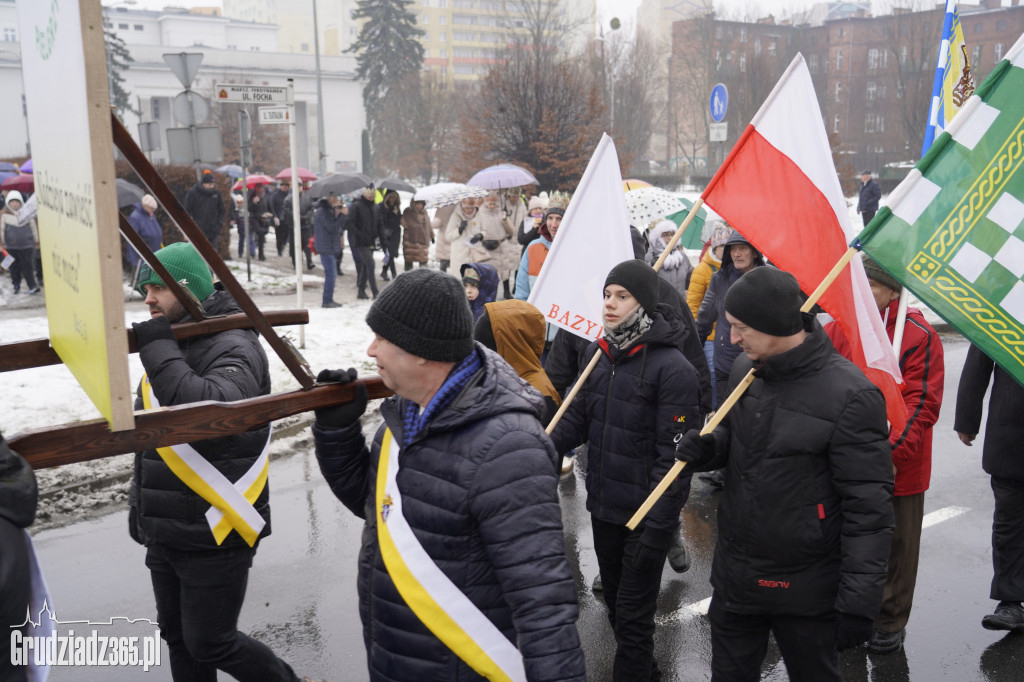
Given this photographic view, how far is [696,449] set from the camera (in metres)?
3.40

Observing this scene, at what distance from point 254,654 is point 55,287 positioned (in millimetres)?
1814

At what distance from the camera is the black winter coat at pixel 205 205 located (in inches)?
629

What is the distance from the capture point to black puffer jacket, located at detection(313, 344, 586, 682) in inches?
84.8

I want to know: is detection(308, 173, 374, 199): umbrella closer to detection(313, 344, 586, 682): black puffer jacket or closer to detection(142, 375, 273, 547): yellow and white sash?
detection(142, 375, 273, 547): yellow and white sash

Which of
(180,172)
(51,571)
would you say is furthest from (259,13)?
(51,571)

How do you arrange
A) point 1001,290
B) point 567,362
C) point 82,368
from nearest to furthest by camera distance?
point 82,368 → point 1001,290 → point 567,362

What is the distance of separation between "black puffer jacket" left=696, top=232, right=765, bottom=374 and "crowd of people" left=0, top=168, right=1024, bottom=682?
1400 mm

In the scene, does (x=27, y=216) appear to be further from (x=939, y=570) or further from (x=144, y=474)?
(x=939, y=570)

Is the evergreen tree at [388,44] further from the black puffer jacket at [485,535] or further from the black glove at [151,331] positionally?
the black puffer jacket at [485,535]

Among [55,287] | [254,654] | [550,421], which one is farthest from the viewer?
[550,421]

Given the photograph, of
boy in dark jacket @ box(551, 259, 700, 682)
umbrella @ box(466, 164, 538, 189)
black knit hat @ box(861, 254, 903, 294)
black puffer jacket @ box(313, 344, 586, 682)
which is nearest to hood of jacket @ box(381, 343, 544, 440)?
black puffer jacket @ box(313, 344, 586, 682)

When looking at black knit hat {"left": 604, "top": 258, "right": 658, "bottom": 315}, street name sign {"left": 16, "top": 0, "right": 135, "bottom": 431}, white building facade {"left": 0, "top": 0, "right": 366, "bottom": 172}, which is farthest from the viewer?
white building facade {"left": 0, "top": 0, "right": 366, "bottom": 172}

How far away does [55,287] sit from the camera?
7.67ft

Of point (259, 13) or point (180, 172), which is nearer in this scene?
point (180, 172)
